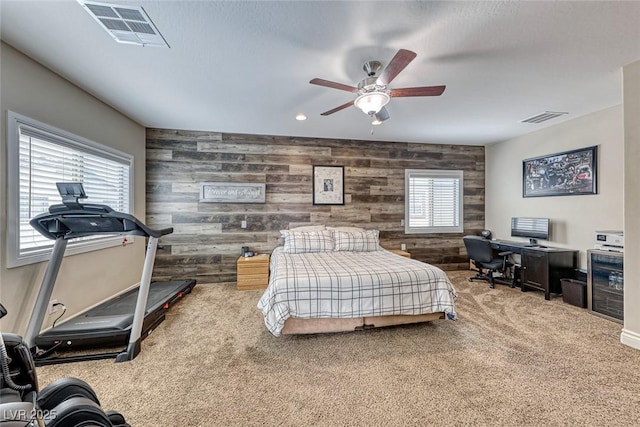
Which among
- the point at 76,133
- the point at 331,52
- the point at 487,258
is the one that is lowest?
the point at 487,258

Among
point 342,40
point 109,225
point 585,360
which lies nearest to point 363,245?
point 585,360

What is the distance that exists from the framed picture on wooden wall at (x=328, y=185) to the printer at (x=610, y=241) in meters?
3.58

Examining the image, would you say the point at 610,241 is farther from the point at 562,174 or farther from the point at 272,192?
the point at 272,192

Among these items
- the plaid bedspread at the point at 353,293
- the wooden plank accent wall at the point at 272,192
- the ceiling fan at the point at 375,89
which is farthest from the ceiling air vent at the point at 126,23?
the wooden plank accent wall at the point at 272,192

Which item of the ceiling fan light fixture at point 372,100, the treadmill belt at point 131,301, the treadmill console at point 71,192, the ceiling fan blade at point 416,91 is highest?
the ceiling fan blade at point 416,91

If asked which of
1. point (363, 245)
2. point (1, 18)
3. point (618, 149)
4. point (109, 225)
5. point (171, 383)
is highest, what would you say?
point (1, 18)

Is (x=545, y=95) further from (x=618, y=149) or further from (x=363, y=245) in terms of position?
(x=363, y=245)

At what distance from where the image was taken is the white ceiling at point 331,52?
176 cm

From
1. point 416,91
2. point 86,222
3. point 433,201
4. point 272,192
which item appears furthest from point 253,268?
point 433,201

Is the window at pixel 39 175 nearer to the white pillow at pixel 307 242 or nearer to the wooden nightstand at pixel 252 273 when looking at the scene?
the wooden nightstand at pixel 252 273

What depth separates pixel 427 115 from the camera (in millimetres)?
3670

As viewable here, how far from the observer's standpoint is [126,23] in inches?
73.5

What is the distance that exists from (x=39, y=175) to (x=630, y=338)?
19.0ft

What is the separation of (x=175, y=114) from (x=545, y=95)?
15.8 feet
